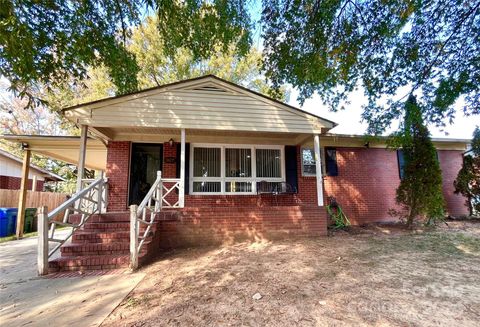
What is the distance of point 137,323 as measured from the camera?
8.57 ft

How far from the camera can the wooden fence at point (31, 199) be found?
455 inches

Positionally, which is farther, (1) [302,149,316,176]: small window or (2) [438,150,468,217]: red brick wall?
(2) [438,150,468,217]: red brick wall

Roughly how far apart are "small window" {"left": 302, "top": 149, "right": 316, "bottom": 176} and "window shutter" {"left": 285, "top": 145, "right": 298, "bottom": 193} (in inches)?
15.6

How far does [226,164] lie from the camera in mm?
8438

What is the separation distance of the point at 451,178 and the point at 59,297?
12.9m

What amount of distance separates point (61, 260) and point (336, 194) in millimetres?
8253

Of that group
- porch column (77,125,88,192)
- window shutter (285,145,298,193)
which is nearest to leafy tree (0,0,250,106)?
porch column (77,125,88,192)

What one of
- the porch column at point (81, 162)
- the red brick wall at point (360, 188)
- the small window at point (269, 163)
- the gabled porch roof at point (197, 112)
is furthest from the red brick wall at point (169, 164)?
the small window at point (269, 163)

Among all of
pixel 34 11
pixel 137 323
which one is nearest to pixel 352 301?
pixel 137 323

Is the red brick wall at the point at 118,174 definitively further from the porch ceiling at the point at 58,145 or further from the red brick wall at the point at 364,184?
the red brick wall at the point at 364,184

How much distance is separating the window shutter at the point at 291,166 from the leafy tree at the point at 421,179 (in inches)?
126

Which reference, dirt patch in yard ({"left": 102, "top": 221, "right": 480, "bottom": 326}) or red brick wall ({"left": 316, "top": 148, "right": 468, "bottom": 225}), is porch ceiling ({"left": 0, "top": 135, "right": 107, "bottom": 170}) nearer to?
dirt patch in yard ({"left": 102, "top": 221, "right": 480, "bottom": 326})

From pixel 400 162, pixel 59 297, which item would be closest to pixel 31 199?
pixel 59 297

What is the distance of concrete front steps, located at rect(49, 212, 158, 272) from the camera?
176 inches
